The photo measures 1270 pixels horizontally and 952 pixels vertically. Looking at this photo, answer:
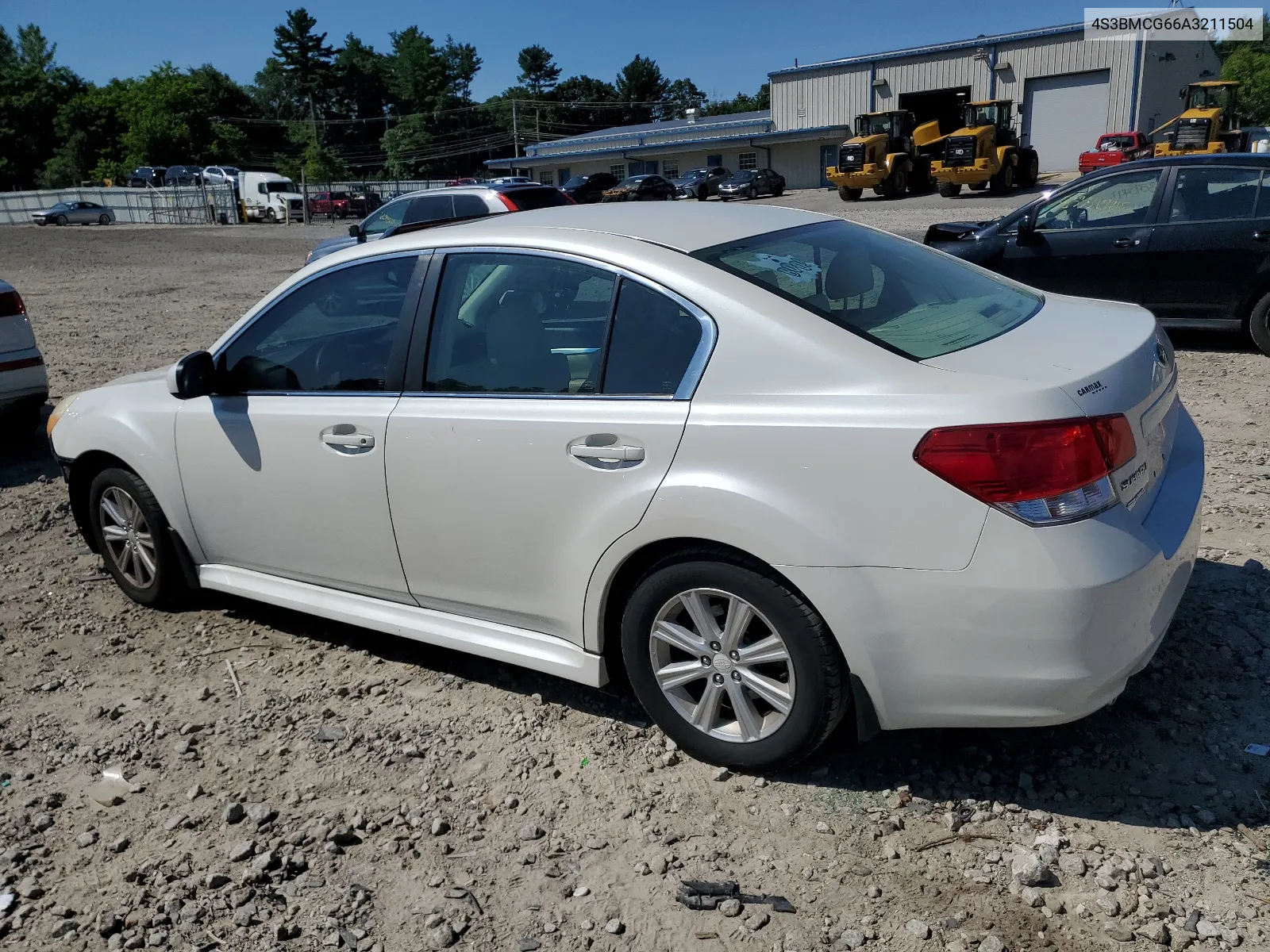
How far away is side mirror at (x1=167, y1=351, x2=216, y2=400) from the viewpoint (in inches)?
161

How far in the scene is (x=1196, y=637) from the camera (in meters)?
3.84

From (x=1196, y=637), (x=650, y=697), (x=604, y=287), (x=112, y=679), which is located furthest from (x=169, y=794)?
(x=1196, y=637)

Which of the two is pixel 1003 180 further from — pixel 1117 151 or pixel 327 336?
pixel 327 336

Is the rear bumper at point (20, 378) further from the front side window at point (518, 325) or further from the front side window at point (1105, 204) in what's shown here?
the front side window at point (1105, 204)

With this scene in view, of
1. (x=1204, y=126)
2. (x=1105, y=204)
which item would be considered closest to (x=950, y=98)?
(x=1204, y=126)

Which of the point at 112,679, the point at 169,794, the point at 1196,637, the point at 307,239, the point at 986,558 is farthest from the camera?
the point at 307,239

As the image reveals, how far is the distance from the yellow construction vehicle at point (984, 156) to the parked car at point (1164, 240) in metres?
26.8

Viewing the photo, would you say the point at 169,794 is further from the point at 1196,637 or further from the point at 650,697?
the point at 1196,637

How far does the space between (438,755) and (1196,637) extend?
2.73m

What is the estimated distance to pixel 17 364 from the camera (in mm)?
7262

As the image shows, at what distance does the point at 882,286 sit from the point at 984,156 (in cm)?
3419

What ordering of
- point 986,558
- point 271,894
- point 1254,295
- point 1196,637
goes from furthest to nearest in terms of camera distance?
point 1254,295 < point 1196,637 < point 271,894 < point 986,558

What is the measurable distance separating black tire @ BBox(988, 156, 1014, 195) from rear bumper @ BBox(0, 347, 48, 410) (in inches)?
Result: 1295

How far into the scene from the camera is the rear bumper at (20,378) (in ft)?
23.6
